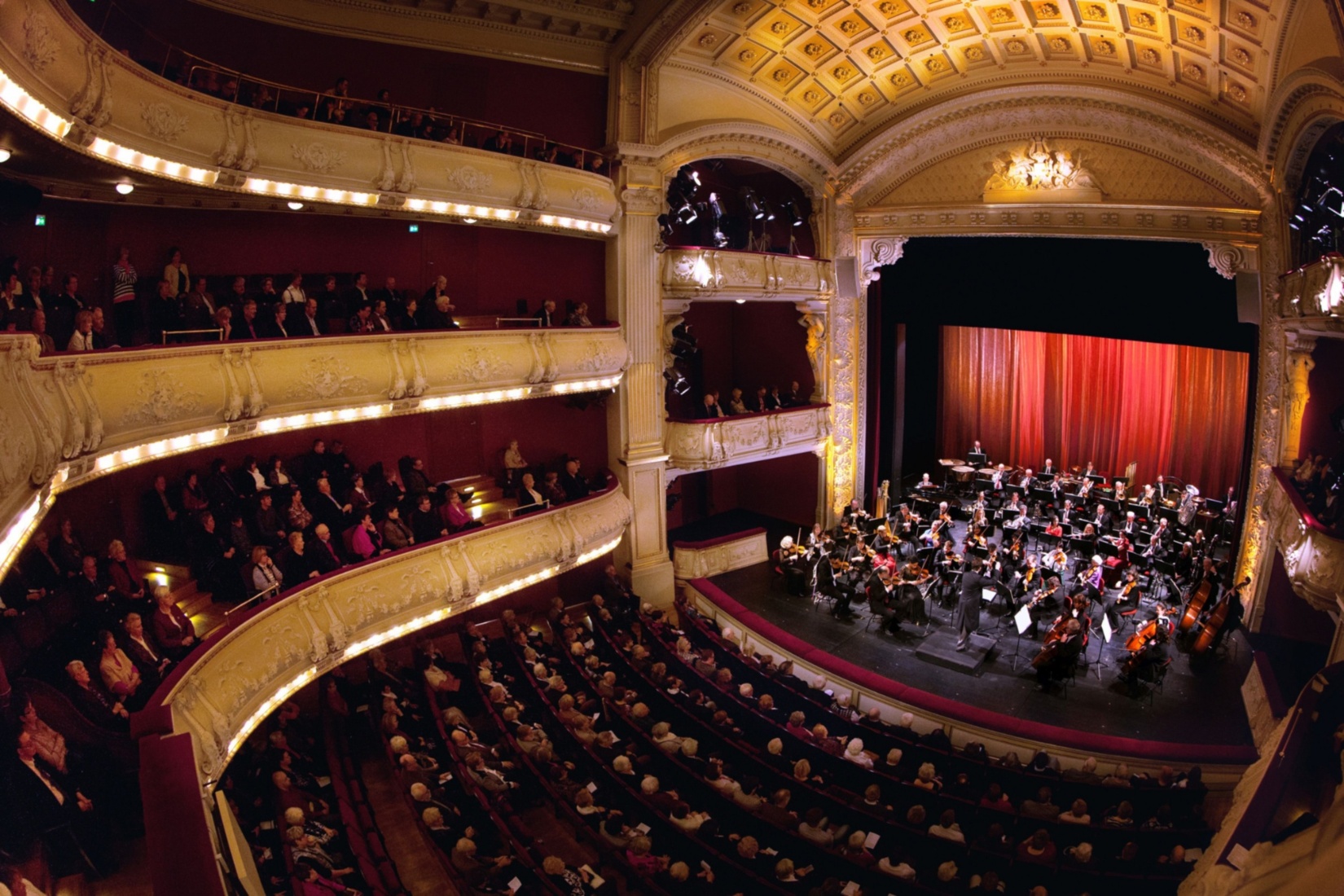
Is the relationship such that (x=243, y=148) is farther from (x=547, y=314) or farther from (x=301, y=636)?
(x=301, y=636)

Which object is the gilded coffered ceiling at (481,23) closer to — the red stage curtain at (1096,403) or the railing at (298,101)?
the railing at (298,101)

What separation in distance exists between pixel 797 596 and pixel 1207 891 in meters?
9.29

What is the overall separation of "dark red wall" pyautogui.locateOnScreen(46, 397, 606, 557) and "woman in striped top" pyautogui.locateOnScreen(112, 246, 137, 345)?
84.5 inches

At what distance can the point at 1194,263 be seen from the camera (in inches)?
543

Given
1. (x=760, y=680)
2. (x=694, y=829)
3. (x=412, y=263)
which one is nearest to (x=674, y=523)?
(x=760, y=680)

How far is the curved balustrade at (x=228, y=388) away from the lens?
19.4 ft

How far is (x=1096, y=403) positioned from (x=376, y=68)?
1688 cm

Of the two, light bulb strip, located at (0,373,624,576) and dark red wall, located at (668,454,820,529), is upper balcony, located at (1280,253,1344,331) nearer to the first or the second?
dark red wall, located at (668,454,820,529)

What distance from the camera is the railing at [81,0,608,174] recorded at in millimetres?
9195

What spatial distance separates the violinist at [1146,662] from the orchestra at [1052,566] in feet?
0.06

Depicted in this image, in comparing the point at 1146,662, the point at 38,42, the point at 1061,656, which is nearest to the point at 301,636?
the point at 38,42

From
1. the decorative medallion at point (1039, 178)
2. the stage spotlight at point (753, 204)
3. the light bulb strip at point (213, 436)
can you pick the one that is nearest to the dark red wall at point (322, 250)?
the light bulb strip at point (213, 436)

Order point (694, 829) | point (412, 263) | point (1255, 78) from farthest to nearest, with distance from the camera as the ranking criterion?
point (412, 263), point (1255, 78), point (694, 829)

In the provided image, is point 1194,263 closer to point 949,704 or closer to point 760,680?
point 949,704
